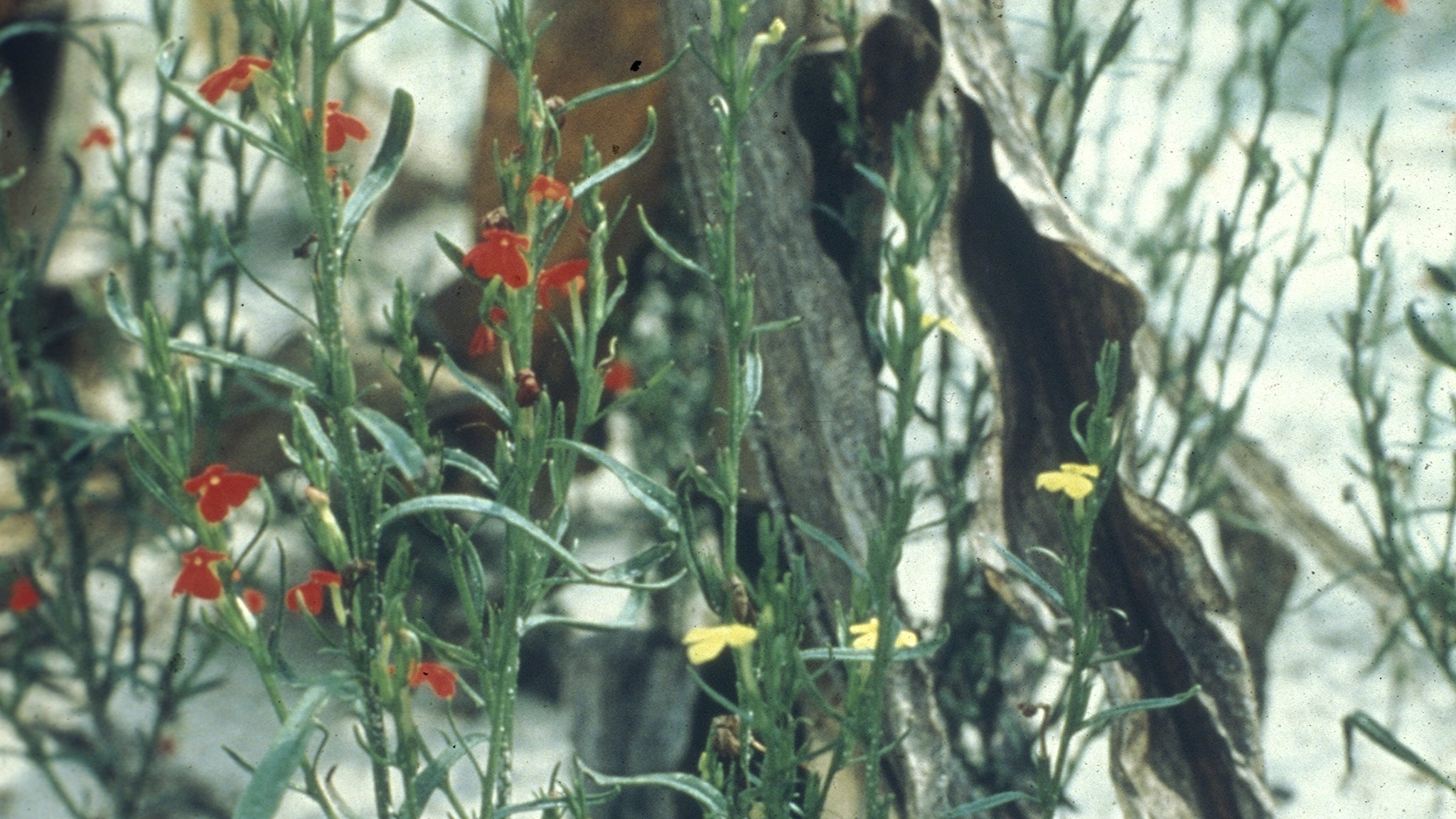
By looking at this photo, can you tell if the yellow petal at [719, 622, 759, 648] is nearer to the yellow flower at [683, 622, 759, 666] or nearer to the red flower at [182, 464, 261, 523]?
the yellow flower at [683, 622, 759, 666]

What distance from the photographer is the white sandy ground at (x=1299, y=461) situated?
255 cm

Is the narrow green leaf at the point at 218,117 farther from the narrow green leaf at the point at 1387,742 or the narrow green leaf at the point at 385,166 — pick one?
the narrow green leaf at the point at 1387,742

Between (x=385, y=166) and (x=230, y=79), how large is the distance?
0.23m

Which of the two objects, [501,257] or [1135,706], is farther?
[1135,706]

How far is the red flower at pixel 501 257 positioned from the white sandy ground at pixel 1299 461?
3.26 feet

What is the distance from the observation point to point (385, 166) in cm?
110

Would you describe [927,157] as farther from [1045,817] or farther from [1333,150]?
[1333,150]

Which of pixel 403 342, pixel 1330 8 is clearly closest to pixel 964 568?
pixel 403 342

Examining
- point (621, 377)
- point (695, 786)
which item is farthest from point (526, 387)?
point (621, 377)

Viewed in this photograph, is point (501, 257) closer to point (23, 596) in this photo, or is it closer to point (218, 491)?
point (218, 491)

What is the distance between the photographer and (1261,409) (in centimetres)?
337

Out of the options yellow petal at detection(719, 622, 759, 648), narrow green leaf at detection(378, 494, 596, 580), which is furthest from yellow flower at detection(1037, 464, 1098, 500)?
narrow green leaf at detection(378, 494, 596, 580)

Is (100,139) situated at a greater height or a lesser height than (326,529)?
greater

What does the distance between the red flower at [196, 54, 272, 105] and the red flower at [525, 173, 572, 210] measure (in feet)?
0.83
